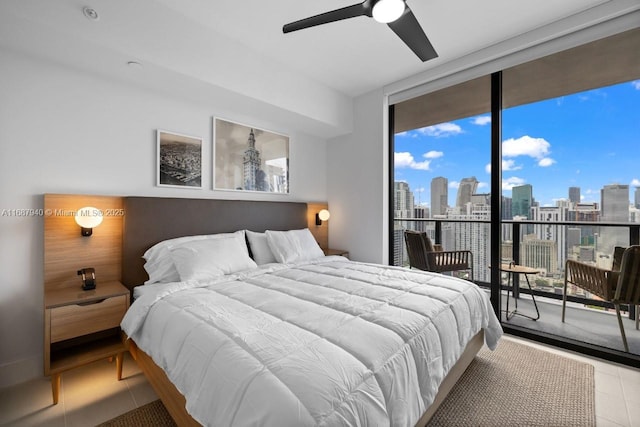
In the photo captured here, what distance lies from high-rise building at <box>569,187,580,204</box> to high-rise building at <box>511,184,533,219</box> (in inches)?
13.6

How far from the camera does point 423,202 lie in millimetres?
3906

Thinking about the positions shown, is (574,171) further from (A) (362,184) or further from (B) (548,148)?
(A) (362,184)

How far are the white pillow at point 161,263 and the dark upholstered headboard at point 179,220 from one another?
0.34 feet

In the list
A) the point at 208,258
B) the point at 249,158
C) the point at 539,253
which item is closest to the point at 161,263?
the point at 208,258

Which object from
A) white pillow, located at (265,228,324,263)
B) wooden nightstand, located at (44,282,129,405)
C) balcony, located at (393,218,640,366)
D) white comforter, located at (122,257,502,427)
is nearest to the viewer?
white comforter, located at (122,257,502,427)

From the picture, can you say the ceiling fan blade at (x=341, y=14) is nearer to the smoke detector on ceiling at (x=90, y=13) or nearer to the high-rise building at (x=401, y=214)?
the smoke detector on ceiling at (x=90, y=13)

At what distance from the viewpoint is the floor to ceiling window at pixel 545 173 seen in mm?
2688

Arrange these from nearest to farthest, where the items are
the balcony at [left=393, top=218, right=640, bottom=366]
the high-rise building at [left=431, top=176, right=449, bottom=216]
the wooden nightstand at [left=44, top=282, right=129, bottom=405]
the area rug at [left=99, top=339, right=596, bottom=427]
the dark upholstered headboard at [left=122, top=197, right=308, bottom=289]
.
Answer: the area rug at [left=99, top=339, right=596, bottom=427] < the wooden nightstand at [left=44, top=282, right=129, bottom=405] < the dark upholstered headboard at [left=122, top=197, right=308, bottom=289] < the balcony at [left=393, top=218, right=640, bottom=366] < the high-rise building at [left=431, top=176, right=449, bottom=216]

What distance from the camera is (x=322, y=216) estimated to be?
4.07m

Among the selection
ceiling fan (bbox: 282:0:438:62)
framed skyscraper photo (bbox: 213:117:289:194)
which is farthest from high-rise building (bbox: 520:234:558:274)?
framed skyscraper photo (bbox: 213:117:289:194)

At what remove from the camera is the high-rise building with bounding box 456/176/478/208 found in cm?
355

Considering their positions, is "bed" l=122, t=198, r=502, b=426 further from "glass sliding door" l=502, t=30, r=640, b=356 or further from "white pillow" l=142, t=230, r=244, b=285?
"glass sliding door" l=502, t=30, r=640, b=356

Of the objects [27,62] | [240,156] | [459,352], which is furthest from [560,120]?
[27,62]

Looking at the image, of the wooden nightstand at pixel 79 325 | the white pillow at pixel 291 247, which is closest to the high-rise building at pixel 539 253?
the white pillow at pixel 291 247
